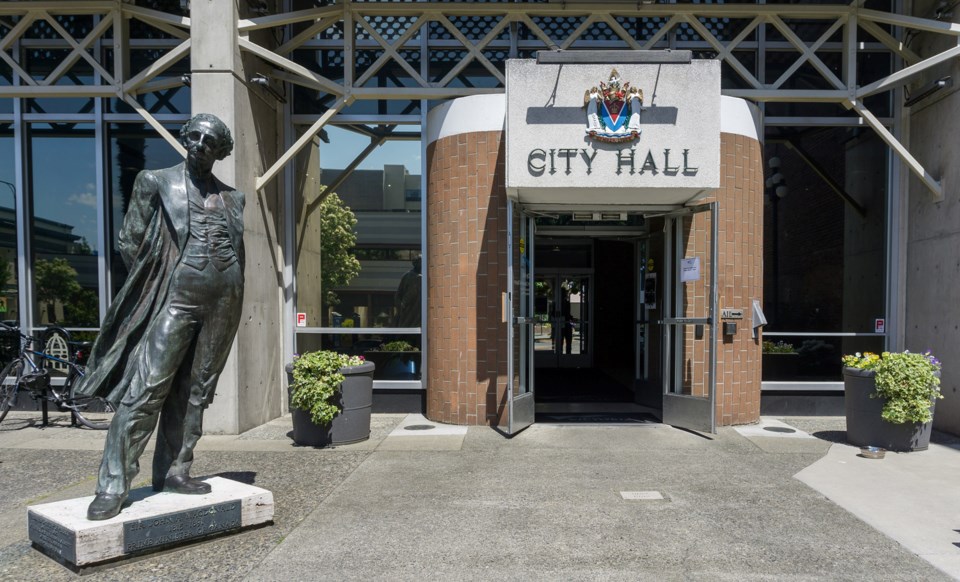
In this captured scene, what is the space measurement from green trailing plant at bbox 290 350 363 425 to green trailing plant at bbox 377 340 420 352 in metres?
2.24

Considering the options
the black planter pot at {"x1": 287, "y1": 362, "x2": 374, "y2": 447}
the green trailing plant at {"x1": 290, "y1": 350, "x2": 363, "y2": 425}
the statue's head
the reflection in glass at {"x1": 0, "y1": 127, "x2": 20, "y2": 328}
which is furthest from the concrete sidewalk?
the statue's head

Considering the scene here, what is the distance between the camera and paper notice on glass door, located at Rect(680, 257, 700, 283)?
7.61m

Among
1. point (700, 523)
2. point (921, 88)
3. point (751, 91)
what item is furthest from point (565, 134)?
point (921, 88)

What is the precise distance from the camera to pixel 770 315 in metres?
8.99

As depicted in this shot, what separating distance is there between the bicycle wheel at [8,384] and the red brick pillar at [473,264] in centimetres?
553

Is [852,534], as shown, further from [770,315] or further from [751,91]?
[751,91]

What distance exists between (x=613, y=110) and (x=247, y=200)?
15.3 feet

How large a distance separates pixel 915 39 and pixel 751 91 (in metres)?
2.61

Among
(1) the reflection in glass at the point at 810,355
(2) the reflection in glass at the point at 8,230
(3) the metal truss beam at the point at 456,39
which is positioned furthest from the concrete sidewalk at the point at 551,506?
(3) the metal truss beam at the point at 456,39

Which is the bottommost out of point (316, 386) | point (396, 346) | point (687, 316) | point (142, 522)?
point (142, 522)

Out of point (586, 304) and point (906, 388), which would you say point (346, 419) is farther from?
point (586, 304)

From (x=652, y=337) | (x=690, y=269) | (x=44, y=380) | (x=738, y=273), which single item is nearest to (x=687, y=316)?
(x=690, y=269)

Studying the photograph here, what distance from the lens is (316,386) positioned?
664 cm

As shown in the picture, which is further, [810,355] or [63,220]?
[63,220]
